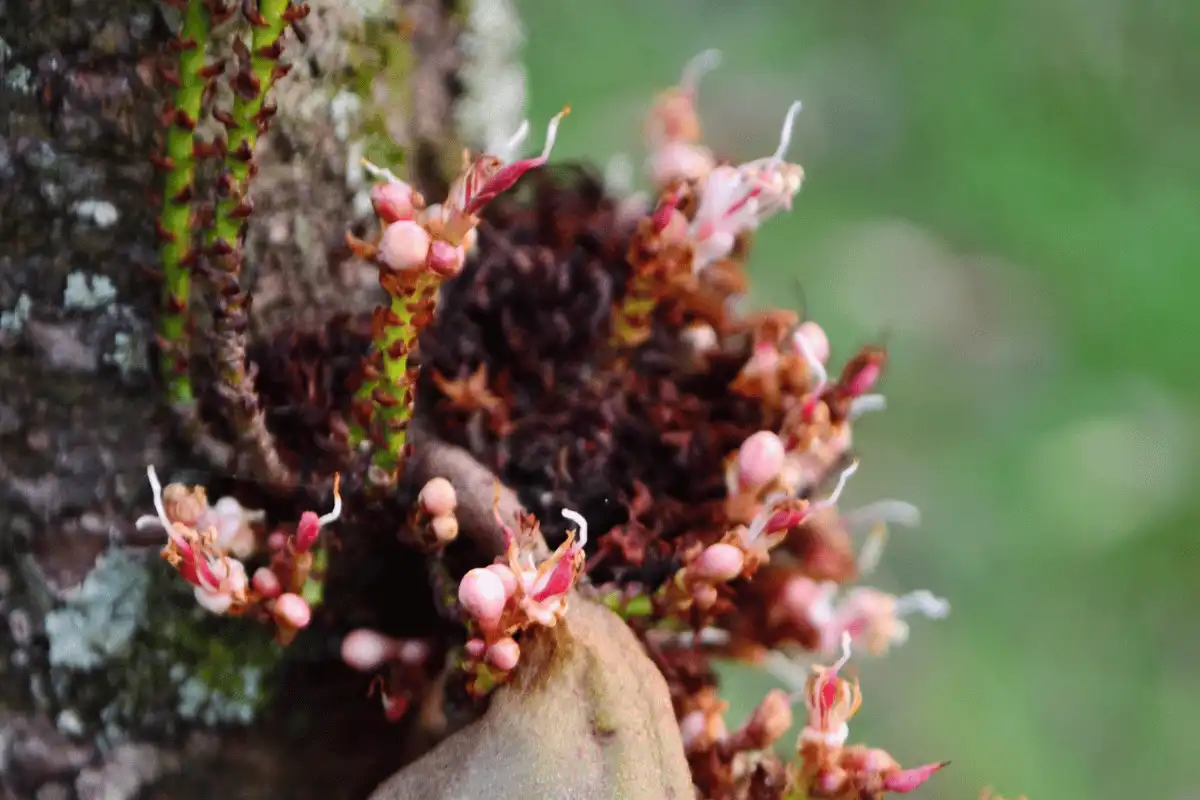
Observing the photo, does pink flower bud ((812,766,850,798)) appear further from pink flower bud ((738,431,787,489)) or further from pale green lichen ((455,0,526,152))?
pale green lichen ((455,0,526,152))

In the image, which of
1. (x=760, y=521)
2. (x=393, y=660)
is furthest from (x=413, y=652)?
(x=760, y=521)

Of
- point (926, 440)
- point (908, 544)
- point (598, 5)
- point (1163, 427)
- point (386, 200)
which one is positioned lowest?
point (908, 544)

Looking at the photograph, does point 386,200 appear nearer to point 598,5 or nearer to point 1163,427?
point 598,5

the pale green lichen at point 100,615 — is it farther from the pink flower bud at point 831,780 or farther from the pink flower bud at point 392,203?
the pink flower bud at point 831,780

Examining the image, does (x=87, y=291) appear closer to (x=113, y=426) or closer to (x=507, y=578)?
(x=113, y=426)

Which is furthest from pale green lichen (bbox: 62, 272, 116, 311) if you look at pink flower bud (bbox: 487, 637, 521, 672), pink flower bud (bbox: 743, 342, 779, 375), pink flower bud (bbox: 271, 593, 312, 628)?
pink flower bud (bbox: 743, 342, 779, 375)

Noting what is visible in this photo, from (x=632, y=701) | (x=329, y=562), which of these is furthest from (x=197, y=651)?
(x=632, y=701)
